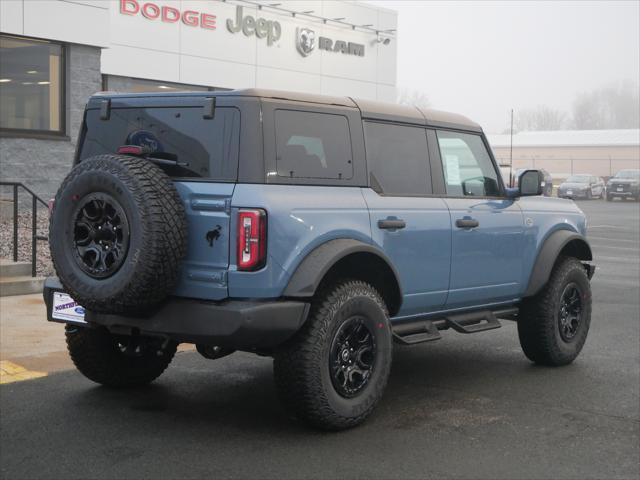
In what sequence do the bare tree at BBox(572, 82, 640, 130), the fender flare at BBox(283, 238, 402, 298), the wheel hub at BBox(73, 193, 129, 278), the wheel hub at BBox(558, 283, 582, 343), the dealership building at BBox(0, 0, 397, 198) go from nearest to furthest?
the wheel hub at BBox(73, 193, 129, 278)
the fender flare at BBox(283, 238, 402, 298)
the wheel hub at BBox(558, 283, 582, 343)
the dealership building at BBox(0, 0, 397, 198)
the bare tree at BBox(572, 82, 640, 130)

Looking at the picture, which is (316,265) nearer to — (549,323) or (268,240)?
(268,240)

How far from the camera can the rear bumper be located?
503 centimetres

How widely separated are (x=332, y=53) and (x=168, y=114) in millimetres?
23221

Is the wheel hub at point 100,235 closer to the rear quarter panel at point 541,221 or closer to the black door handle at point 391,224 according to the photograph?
the black door handle at point 391,224

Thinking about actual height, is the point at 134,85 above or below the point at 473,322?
above

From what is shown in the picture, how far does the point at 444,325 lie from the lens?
6.65 m

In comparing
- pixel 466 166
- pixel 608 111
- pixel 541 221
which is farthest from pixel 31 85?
pixel 608 111

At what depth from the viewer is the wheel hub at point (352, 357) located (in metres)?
5.46

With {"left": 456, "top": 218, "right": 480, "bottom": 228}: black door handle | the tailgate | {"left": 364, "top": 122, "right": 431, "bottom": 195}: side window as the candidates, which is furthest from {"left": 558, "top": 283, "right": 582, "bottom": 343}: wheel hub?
the tailgate

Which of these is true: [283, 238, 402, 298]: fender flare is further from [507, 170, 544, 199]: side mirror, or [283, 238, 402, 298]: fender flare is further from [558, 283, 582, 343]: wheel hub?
[558, 283, 582, 343]: wheel hub

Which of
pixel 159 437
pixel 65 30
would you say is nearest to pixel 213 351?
pixel 159 437

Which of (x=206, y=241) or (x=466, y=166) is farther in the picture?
(x=466, y=166)

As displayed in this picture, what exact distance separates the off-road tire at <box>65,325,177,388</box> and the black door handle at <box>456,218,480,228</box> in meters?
2.18

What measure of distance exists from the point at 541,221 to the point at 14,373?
4.30 meters
